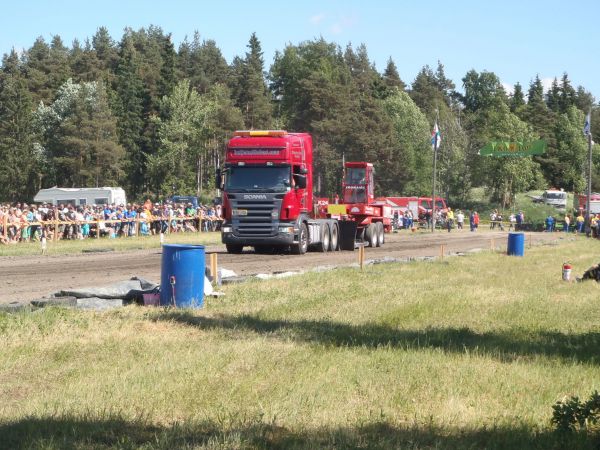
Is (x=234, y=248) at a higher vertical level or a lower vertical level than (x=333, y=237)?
lower

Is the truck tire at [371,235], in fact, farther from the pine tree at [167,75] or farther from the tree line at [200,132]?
the pine tree at [167,75]

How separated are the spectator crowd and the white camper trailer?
1655cm

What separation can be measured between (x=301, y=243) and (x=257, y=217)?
83.7 inches

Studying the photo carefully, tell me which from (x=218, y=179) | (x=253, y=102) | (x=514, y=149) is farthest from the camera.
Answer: (x=253, y=102)

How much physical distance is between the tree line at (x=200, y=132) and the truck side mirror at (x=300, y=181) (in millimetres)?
65118

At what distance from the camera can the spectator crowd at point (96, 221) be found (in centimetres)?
3431

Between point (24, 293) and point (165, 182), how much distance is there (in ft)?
259

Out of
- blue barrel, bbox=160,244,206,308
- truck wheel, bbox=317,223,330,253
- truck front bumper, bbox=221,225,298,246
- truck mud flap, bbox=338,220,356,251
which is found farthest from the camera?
truck mud flap, bbox=338,220,356,251

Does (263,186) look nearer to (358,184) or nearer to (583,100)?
(358,184)

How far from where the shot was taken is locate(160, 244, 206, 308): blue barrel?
1306cm

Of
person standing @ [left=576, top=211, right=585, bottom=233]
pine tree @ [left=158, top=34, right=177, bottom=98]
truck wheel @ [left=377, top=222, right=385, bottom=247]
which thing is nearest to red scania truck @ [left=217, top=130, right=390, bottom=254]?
truck wheel @ [left=377, top=222, right=385, bottom=247]

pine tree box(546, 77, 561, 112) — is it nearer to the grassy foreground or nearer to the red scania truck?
the red scania truck

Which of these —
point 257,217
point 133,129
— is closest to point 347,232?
point 257,217

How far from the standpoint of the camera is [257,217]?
27.6m
